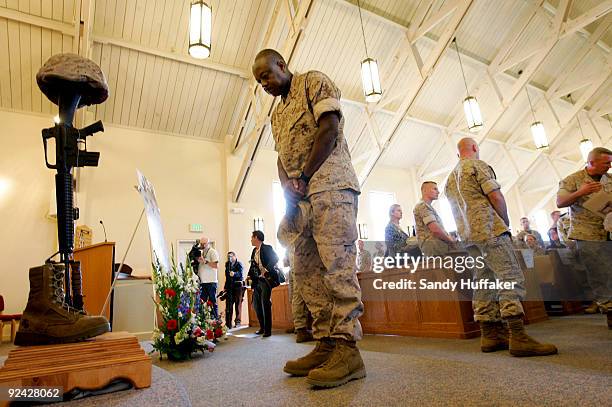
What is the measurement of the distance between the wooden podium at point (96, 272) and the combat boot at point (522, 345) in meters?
3.66

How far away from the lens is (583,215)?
2.59 meters

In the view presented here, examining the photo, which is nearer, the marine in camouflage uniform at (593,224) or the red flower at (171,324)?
the marine in camouflage uniform at (593,224)

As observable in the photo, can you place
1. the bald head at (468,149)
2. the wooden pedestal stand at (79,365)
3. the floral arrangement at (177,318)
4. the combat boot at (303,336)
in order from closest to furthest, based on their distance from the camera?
the wooden pedestal stand at (79,365) → the bald head at (468,149) → the floral arrangement at (177,318) → the combat boot at (303,336)

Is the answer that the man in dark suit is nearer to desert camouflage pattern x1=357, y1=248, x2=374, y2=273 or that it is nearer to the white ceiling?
desert camouflage pattern x1=357, y1=248, x2=374, y2=273

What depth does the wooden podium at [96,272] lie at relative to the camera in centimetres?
370

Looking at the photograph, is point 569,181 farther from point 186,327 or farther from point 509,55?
point 509,55

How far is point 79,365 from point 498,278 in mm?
2022

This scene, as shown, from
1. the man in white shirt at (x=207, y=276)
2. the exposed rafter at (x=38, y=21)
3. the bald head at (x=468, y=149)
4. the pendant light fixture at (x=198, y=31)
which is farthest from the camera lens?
the exposed rafter at (x=38, y=21)

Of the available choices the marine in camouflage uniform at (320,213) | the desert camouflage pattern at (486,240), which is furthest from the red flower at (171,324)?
the desert camouflage pattern at (486,240)

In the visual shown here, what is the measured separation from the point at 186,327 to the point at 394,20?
698 centimetres

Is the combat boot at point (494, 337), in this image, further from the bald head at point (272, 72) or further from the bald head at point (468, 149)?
the bald head at point (272, 72)

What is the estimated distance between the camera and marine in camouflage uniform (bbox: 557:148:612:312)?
2.46 metres

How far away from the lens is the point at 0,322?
188 inches

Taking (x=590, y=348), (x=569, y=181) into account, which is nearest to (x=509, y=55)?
(x=569, y=181)
